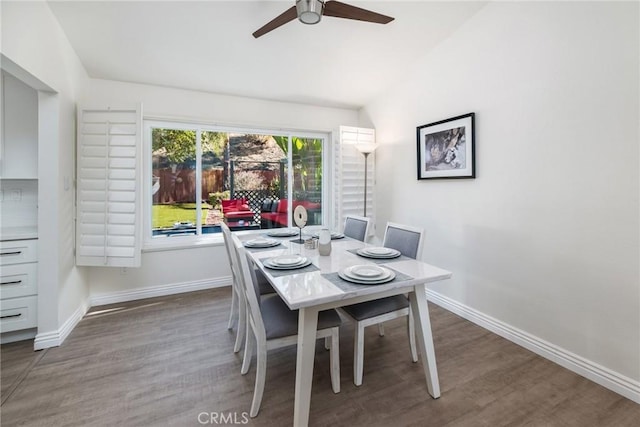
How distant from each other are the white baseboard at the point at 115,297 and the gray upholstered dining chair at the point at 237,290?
38.6 inches

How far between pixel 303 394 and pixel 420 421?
0.67 metres

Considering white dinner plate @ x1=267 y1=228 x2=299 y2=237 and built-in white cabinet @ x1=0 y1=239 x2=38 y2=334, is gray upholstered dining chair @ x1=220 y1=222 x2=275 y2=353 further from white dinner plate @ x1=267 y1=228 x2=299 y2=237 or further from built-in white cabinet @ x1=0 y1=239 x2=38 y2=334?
built-in white cabinet @ x1=0 y1=239 x2=38 y2=334

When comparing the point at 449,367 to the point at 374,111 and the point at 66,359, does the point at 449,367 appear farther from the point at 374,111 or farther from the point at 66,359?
the point at 374,111

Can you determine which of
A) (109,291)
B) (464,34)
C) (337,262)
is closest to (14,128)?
(109,291)

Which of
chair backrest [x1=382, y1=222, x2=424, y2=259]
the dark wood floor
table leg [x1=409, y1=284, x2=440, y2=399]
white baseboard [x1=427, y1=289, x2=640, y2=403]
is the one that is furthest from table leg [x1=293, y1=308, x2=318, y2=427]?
white baseboard [x1=427, y1=289, x2=640, y2=403]

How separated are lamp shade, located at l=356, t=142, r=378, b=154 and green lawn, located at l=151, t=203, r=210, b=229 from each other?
81.3 inches

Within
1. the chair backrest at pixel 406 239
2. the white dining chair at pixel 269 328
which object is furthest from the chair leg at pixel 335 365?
the chair backrest at pixel 406 239

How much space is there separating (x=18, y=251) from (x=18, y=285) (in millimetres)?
273

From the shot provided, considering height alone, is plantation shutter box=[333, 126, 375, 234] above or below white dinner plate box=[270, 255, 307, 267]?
above

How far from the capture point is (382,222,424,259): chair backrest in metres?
2.12

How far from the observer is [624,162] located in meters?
1.75

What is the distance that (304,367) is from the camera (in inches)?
55.9

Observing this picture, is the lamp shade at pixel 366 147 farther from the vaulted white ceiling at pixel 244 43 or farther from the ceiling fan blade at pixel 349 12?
the ceiling fan blade at pixel 349 12

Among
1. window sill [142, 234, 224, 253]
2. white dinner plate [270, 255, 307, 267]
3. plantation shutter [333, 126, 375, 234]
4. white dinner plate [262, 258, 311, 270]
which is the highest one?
plantation shutter [333, 126, 375, 234]
